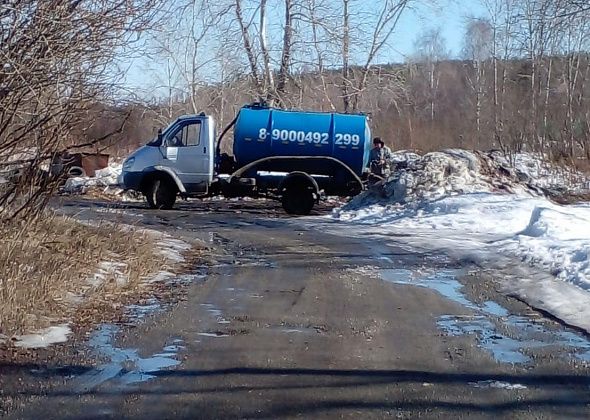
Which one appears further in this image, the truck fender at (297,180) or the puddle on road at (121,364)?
the truck fender at (297,180)

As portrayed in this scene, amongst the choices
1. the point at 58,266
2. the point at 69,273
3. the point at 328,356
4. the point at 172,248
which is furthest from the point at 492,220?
the point at 328,356

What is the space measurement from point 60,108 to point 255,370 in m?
4.54

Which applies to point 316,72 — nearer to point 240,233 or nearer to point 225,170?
point 225,170

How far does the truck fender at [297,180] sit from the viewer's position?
25234mm

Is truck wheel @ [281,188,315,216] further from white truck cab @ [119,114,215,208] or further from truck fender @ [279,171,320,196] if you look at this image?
white truck cab @ [119,114,215,208]

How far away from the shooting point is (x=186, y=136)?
998 inches

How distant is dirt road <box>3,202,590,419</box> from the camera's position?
6.33 m

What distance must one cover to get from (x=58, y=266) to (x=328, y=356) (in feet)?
14.4

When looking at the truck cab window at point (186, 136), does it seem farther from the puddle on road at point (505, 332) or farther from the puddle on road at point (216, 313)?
the puddle on road at point (216, 313)

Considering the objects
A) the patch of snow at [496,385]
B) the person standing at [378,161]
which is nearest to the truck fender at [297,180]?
the person standing at [378,161]

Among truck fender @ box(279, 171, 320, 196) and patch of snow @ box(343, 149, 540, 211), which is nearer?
truck fender @ box(279, 171, 320, 196)

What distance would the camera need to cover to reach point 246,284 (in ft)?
39.4

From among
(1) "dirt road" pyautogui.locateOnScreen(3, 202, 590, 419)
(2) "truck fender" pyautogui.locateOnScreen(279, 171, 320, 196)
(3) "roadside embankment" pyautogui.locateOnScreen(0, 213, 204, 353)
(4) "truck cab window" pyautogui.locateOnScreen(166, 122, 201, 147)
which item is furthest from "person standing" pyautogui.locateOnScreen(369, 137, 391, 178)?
(1) "dirt road" pyautogui.locateOnScreen(3, 202, 590, 419)

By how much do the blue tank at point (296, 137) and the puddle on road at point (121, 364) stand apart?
16.8 meters
